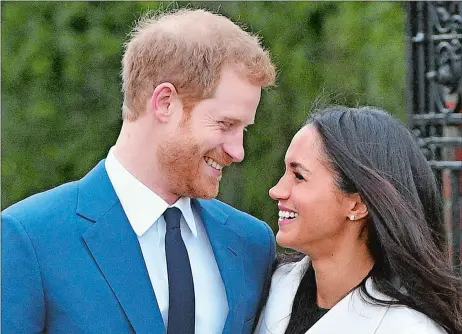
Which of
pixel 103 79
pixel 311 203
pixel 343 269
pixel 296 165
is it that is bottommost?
pixel 103 79

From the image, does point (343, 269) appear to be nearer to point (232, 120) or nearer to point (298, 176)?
point (298, 176)

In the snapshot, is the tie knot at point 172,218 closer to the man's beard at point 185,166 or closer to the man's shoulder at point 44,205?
the man's beard at point 185,166

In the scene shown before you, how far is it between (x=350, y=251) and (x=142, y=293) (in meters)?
0.66

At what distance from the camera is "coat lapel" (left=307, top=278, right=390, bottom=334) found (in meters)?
3.35

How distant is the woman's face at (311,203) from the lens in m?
3.42

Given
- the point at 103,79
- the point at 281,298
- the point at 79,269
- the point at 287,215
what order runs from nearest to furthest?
the point at 79,269, the point at 287,215, the point at 281,298, the point at 103,79

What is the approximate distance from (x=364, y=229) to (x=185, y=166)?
58 centimetres

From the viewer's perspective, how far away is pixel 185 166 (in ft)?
11.1

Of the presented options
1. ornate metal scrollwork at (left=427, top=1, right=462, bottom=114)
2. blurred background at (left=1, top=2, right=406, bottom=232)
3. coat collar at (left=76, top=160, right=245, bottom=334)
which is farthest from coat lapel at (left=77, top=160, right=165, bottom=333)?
blurred background at (left=1, top=2, right=406, bottom=232)

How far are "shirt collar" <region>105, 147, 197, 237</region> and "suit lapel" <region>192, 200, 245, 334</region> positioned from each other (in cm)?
20

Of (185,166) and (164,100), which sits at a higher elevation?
(164,100)

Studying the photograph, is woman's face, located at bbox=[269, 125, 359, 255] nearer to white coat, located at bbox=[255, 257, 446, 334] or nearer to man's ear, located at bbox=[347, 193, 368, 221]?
man's ear, located at bbox=[347, 193, 368, 221]

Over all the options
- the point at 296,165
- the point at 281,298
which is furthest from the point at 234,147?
the point at 281,298

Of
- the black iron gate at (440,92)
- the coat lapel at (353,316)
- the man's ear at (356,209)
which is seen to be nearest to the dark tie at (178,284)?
the coat lapel at (353,316)
